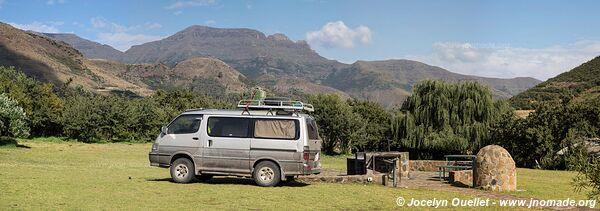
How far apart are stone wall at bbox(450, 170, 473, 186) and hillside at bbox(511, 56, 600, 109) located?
69285 millimetres

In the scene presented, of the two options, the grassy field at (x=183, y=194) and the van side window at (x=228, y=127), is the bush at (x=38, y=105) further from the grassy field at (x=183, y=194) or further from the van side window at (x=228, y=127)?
the van side window at (x=228, y=127)

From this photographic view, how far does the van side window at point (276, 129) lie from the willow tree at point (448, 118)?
29580 millimetres

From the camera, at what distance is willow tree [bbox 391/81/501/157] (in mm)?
42875

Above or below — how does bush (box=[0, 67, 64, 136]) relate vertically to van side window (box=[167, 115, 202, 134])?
above

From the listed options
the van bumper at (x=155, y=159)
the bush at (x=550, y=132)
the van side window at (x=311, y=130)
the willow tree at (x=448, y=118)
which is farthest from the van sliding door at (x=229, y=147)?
the willow tree at (x=448, y=118)

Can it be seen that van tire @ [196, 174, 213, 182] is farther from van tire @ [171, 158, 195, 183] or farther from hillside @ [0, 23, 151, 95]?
hillside @ [0, 23, 151, 95]

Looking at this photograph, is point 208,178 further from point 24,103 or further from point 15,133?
point 24,103

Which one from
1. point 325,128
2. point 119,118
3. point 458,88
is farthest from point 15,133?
point 458,88

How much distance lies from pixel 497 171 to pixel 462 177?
301cm

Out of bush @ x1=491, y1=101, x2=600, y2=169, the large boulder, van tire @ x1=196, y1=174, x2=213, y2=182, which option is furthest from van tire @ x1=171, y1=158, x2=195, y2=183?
bush @ x1=491, y1=101, x2=600, y2=169

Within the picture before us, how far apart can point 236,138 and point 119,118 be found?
38252mm

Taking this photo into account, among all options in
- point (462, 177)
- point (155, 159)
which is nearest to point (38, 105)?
point (155, 159)

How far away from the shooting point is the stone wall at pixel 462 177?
1992cm

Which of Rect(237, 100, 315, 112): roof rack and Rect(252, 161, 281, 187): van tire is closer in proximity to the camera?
Rect(252, 161, 281, 187): van tire
